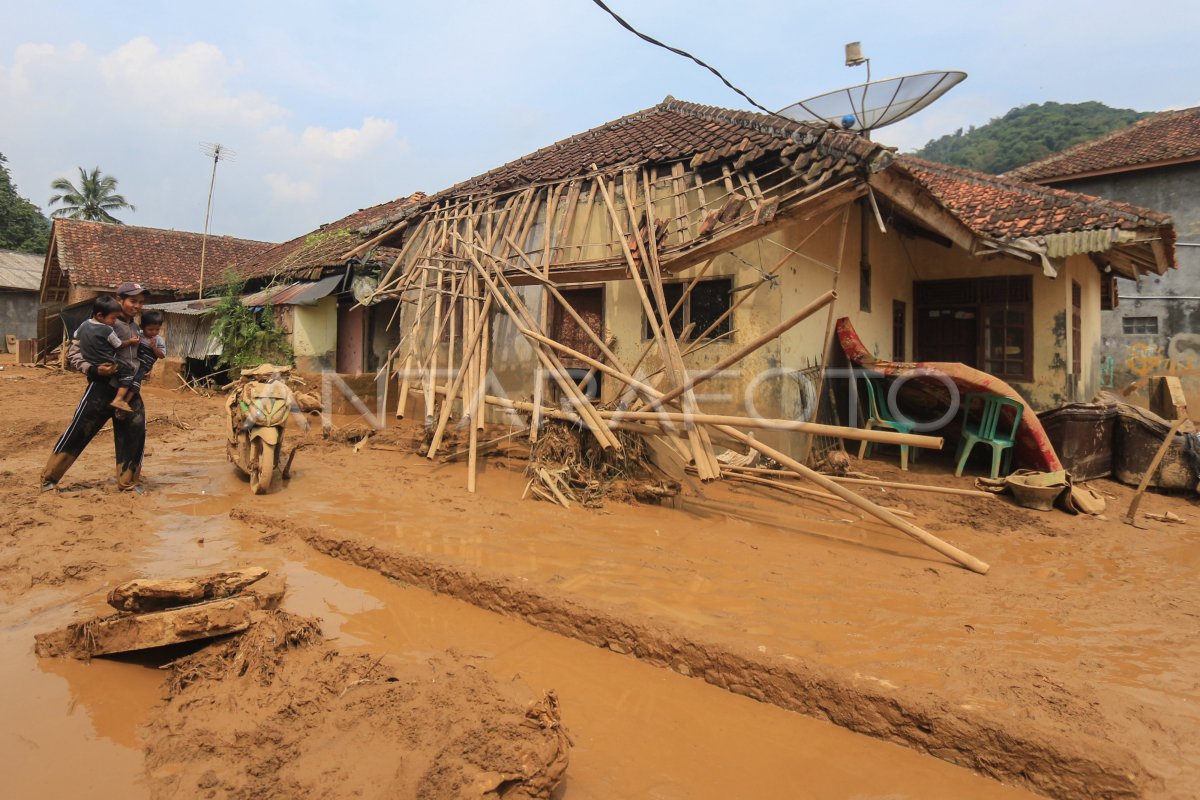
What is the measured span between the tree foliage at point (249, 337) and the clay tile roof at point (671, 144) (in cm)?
497

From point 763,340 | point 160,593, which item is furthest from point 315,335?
point 160,593

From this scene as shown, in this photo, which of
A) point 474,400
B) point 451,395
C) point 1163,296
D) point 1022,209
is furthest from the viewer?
point 1163,296

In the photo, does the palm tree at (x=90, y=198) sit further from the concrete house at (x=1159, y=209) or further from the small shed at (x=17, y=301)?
the concrete house at (x=1159, y=209)

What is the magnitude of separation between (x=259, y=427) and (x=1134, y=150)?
774 inches

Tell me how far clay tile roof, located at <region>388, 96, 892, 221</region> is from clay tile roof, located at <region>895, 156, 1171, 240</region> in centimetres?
86

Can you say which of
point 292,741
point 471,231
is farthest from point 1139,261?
point 292,741

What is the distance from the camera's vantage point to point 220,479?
578cm

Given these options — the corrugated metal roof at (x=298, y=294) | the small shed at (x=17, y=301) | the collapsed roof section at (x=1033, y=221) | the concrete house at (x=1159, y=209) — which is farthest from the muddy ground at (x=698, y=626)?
the small shed at (x=17, y=301)

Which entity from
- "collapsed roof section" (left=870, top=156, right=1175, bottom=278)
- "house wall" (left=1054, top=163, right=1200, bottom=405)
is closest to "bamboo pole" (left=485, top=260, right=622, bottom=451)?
"collapsed roof section" (left=870, top=156, right=1175, bottom=278)

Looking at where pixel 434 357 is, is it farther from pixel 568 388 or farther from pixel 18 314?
pixel 18 314

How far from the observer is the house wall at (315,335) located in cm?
1284

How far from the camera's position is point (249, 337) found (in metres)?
12.9

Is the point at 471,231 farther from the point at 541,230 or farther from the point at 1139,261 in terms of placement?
the point at 1139,261

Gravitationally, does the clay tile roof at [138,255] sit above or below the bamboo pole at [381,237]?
above
